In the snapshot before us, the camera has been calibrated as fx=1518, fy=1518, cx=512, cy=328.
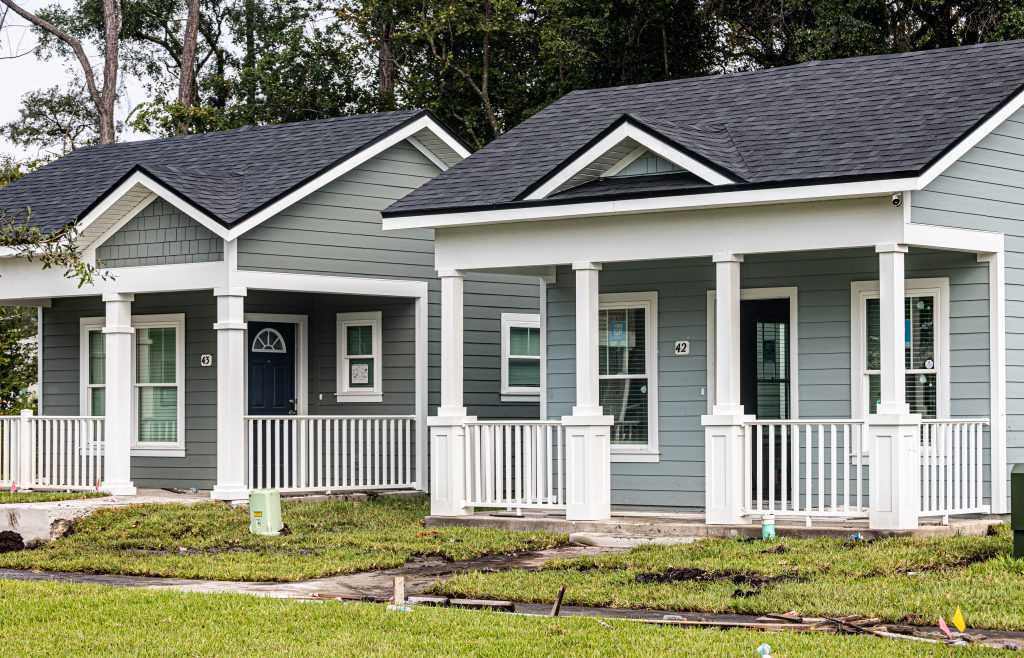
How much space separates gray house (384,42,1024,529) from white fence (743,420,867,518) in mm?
41

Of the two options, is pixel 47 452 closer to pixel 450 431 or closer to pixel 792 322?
pixel 450 431

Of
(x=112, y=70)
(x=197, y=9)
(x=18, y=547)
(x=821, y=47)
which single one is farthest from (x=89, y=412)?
(x=197, y=9)

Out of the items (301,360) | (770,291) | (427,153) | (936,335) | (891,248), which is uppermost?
(427,153)

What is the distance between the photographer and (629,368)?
17.0m

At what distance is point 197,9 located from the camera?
39.3 m

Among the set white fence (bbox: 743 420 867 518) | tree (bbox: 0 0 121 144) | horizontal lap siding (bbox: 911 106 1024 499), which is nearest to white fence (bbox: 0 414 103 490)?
white fence (bbox: 743 420 867 518)

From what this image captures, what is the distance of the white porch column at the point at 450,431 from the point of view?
16203 millimetres

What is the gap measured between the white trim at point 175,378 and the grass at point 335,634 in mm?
9001

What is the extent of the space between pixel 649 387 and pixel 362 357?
523 cm

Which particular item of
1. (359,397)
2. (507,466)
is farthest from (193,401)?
(507,466)

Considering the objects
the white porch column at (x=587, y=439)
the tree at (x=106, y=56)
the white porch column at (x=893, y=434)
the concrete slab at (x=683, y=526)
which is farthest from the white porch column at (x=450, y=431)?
the tree at (x=106, y=56)

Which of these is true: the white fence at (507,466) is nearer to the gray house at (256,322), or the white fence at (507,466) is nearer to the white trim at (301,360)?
the gray house at (256,322)

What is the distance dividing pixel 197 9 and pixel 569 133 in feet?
77.8

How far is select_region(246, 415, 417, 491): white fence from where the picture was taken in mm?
18750
